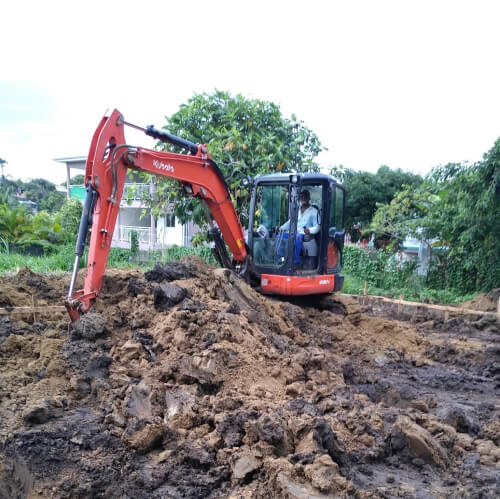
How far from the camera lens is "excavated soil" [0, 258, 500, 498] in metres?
2.92

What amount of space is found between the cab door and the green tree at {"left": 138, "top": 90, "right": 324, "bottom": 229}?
9.73 ft

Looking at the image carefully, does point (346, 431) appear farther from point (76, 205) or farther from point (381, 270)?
point (76, 205)

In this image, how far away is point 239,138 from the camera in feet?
34.0

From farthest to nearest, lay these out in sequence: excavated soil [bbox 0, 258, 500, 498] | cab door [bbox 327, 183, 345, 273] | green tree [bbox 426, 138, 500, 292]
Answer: green tree [bbox 426, 138, 500, 292], cab door [bbox 327, 183, 345, 273], excavated soil [bbox 0, 258, 500, 498]

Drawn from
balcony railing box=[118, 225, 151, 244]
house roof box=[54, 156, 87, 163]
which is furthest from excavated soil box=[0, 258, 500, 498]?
house roof box=[54, 156, 87, 163]

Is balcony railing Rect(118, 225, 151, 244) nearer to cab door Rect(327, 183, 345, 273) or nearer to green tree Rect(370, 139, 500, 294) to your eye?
green tree Rect(370, 139, 500, 294)

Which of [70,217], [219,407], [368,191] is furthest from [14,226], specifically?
[368,191]

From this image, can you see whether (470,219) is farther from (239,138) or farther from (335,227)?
(239,138)

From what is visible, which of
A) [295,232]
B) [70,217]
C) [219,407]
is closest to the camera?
[219,407]

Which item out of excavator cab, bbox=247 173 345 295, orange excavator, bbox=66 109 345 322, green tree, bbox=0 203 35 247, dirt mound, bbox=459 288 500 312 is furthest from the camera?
green tree, bbox=0 203 35 247

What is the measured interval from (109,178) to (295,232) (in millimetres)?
2880

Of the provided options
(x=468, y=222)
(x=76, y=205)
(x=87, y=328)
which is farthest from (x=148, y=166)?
(x=76, y=205)

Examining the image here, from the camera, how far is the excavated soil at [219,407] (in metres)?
2.92

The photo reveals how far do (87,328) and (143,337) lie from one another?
0.57 m
